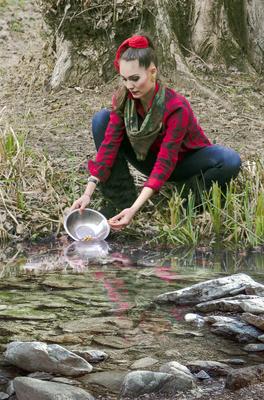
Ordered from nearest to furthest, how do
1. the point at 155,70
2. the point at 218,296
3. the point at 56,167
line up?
the point at 218,296 < the point at 155,70 < the point at 56,167

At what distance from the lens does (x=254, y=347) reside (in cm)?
298

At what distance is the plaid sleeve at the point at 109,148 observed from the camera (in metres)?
4.80

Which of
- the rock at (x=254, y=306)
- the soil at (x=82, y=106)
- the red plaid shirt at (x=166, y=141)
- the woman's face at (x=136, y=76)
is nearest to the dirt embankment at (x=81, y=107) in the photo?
the soil at (x=82, y=106)

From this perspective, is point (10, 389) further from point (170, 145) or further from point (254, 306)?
point (170, 145)

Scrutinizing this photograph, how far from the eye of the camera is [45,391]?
240 cm

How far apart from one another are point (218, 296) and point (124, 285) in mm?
529

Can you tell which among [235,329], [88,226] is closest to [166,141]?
[88,226]

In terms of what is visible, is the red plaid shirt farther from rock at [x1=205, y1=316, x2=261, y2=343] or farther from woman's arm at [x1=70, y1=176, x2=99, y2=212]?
rock at [x1=205, y1=316, x2=261, y2=343]

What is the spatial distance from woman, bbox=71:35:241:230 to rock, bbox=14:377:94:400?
6.43ft

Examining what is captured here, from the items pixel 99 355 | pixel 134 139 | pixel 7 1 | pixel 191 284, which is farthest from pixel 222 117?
pixel 7 1

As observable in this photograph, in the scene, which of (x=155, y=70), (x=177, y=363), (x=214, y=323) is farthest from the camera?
(x=155, y=70)

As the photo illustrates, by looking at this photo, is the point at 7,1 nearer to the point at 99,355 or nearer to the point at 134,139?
the point at 134,139

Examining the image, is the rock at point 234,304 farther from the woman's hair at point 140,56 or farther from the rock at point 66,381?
the woman's hair at point 140,56

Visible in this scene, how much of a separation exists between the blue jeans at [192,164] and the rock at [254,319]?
73.9 inches
